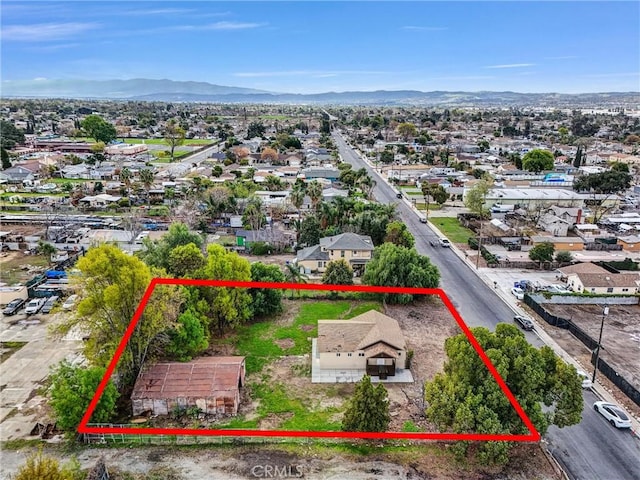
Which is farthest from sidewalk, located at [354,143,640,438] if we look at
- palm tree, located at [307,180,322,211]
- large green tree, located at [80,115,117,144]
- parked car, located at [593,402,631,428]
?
large green tree, located at [80,115,117,144]

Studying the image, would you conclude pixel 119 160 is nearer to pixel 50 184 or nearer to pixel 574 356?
pixel 50 184

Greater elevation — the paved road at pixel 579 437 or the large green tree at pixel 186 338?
the large green tree at pixel 186 338

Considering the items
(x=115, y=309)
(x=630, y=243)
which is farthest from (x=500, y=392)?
(x=630, y=243)

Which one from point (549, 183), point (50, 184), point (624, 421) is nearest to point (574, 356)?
point (624, 421)

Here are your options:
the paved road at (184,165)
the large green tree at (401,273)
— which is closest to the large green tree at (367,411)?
Result: the large green tree at (401,273)

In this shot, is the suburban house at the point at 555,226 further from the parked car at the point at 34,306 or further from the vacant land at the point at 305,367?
the parked car at the point at 34,306

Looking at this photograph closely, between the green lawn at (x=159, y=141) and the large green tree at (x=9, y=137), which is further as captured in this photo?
the green lawn at (x=159, y=141)
